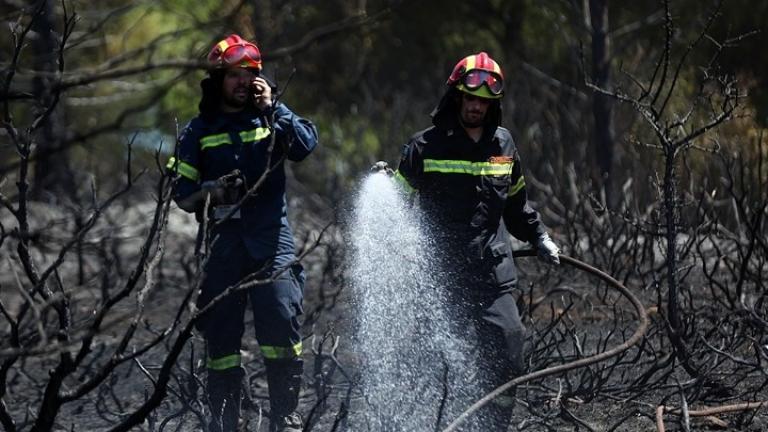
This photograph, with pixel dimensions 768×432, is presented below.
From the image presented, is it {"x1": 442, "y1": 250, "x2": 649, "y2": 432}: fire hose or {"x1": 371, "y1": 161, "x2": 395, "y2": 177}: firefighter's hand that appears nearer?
{"x1": 442, "y1": 250, "x2": 649, "y2": 432}: fire hose

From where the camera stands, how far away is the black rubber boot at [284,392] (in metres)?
5.63

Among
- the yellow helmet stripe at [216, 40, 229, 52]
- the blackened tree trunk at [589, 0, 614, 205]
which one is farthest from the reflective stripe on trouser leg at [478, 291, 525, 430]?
the blackened tree trunk at [589, 0, 614, 205]

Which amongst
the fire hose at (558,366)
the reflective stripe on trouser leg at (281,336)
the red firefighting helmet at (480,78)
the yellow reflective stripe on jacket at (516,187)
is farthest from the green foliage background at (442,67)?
the reflective stripe on trouser leg at (281,336)

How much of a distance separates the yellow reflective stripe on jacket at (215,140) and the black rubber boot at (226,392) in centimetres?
100

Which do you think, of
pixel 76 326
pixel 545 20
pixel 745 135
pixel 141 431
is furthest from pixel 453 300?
pixel 545 20

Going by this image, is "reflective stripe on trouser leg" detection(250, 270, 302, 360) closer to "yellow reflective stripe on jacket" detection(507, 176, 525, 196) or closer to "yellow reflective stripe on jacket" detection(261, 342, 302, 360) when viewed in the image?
"yellow reflective stripe on jacket" detection(261, 342, 302, 360)

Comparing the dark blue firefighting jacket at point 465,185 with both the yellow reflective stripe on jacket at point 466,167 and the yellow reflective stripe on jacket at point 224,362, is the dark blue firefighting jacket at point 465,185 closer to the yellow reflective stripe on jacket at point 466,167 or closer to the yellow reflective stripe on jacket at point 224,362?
the yellow reflective stripe on jacket at point 466,167

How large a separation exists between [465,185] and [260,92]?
100 cm

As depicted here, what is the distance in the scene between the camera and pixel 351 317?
8297 mm

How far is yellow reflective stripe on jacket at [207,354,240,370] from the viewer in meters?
5.63

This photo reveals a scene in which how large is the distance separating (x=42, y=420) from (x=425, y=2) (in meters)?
13.6

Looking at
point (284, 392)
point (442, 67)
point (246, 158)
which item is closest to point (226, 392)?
point (284, 392)

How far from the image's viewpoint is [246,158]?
18.4 feet

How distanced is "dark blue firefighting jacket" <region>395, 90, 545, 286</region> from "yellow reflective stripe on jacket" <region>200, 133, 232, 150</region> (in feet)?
2.59
